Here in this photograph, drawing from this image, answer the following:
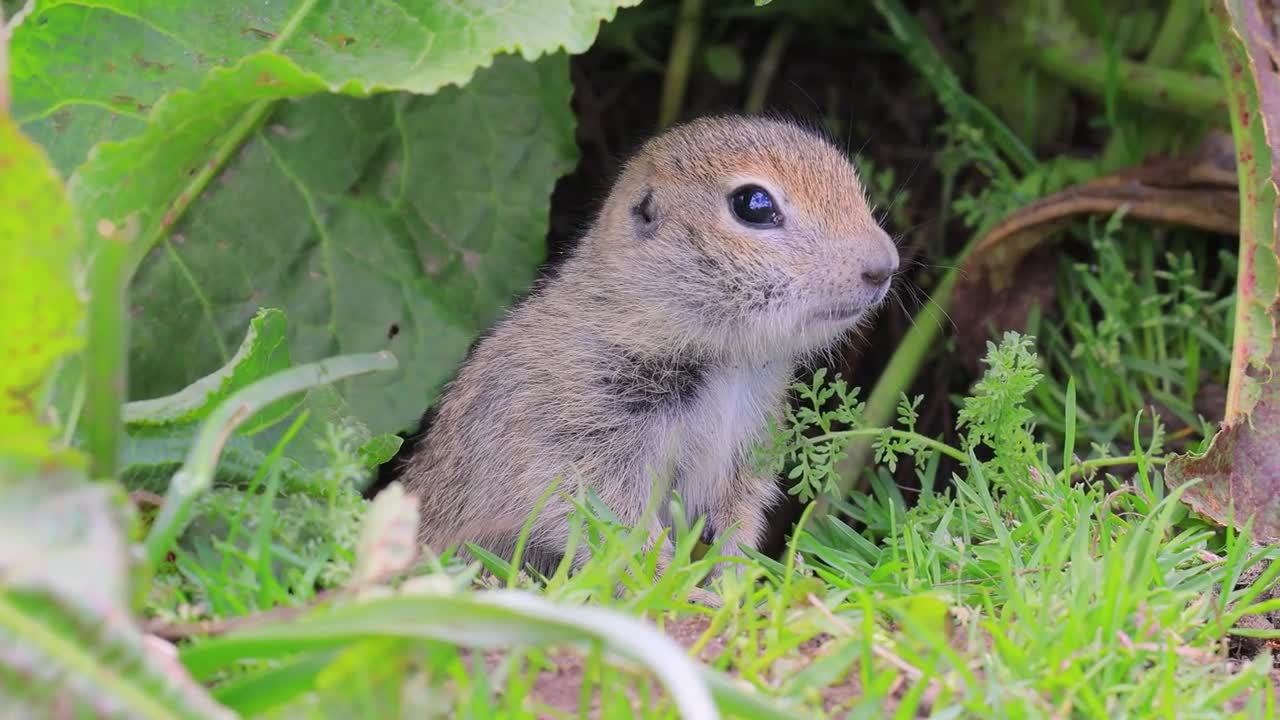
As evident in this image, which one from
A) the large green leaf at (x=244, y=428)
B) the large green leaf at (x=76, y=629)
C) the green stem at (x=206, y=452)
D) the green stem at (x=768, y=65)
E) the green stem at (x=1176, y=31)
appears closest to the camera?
the large green leaf at (x=76, y=629)

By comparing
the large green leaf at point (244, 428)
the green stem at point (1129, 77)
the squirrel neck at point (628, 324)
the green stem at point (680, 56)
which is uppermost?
the green stem at point (1129, 77)

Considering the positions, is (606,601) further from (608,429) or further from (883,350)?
(883,350)

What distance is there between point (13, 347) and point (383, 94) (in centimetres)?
256

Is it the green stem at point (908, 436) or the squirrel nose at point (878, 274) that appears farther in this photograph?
the squirrel nose at point (878, 274)

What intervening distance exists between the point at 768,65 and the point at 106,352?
4.38 metres

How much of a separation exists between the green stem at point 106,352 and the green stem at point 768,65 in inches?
164

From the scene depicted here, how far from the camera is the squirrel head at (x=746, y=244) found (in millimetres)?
3727

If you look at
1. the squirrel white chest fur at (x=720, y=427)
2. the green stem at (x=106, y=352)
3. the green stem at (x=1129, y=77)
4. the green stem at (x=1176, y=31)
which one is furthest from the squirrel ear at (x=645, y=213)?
the green stem at (x=1176, y=31)

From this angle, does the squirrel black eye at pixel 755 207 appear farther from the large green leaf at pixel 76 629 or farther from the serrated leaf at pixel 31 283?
the large green leaf at pixel 76 629

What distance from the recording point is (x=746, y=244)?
380 cm

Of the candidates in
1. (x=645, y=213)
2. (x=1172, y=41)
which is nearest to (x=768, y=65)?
(x=1172, y=41)

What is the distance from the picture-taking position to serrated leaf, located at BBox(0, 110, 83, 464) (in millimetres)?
2258

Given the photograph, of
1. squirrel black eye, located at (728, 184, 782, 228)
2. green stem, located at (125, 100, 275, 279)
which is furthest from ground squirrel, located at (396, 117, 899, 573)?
green stem, located at (125, 100, 275, 279)

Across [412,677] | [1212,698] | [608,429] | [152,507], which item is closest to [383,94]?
[608,429]
